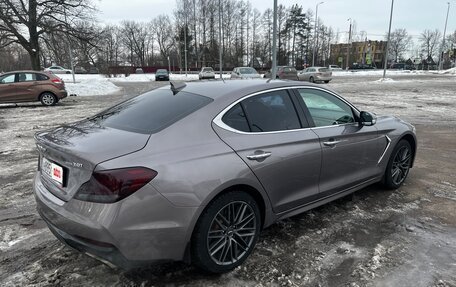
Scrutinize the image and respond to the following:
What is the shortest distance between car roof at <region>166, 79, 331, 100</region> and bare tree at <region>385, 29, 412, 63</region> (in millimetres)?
108606

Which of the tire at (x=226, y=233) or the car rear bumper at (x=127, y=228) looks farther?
the tire at (x=226, y=233)

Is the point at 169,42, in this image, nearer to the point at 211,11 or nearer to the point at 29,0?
the point at 211,11

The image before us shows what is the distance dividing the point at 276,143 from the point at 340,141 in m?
1.02

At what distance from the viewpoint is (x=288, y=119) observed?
12.0ft

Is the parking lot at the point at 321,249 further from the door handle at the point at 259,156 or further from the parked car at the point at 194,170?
the door handle at the point at 259,156

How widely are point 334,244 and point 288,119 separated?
133 centimetres

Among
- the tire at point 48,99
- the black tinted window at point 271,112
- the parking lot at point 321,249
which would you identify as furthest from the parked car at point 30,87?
the black tinted window at point 271,112

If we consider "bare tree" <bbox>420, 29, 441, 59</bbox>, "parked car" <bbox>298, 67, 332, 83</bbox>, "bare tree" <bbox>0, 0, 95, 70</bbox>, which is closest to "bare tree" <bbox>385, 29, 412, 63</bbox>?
"bare tree" <bbox>420, 29, 441, 59</bbox>

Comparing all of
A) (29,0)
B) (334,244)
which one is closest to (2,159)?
(334,244)

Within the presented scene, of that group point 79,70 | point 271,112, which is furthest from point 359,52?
point 271,112

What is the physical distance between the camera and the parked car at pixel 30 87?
1553 centimetres

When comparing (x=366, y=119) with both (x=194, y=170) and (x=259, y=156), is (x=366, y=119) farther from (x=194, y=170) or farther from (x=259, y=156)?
(x=194, y=170)

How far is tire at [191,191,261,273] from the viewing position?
2865mm

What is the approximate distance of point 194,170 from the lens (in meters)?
2.75
